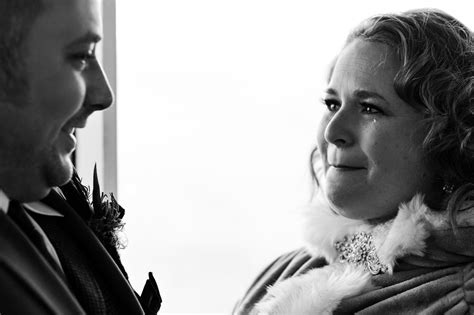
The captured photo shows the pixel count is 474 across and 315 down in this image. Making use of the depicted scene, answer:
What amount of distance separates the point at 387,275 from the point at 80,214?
2.06 ft

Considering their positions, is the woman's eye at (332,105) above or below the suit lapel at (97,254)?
above

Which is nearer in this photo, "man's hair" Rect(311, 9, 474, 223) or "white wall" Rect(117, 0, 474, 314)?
"man's hair" Rect(311, 9, 474, 223)

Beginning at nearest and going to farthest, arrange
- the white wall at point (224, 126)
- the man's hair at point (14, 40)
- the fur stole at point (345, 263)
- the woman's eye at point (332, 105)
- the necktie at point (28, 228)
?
the man's hair at point (14, 40) < the necktie at point (28, 228) < the fur stole at point (345, 263) < the woman's eye at point (332, 105) < the white wall at point (224, 126)

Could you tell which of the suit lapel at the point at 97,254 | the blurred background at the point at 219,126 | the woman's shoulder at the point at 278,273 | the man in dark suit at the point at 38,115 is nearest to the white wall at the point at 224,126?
the blurred background at the point at 219,126

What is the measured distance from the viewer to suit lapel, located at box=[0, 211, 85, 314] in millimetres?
724

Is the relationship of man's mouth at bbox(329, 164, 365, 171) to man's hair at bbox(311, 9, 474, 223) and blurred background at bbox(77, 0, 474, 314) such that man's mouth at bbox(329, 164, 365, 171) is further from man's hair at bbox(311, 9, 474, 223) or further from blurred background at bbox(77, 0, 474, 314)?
blurred background at bbox(77, 0, 474, 314)

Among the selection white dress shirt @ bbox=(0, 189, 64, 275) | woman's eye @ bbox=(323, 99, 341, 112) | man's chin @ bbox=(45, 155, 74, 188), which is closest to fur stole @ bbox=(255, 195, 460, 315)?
woman's eye @ bbox=(323, 99, 341, 112)

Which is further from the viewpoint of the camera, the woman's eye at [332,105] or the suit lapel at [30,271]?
the woman's eye at [332,105]

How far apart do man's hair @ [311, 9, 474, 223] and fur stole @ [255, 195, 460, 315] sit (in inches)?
2.9

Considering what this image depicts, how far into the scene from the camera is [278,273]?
63.0 inches

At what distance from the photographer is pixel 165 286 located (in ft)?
6.41

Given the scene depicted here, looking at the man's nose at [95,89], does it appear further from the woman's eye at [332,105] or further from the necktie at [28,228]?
the woman's eye at [332,105]

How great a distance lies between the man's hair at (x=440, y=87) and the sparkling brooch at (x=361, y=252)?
16 centimetres

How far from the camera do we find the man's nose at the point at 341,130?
55.3 inches
